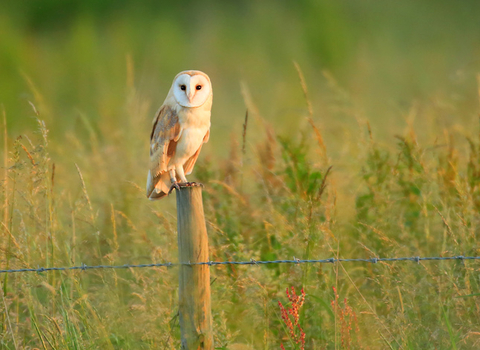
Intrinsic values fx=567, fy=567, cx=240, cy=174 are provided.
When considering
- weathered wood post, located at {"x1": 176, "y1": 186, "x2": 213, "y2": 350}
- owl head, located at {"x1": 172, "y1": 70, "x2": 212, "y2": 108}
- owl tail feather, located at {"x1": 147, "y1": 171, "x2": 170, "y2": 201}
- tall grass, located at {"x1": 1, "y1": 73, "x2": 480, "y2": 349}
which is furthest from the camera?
owl tail feather, located at {"x1": 147, "y1": 171, "x2": 170, "y2": 201}

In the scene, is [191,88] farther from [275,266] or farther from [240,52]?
[240,52]

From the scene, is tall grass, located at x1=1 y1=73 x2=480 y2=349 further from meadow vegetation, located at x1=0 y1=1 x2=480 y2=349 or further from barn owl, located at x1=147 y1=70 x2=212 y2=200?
barn owl, located at x1=147 y1=70 x2=212 y2=200

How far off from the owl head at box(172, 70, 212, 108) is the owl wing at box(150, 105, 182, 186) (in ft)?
0.38

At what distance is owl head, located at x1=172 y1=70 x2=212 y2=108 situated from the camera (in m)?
2.89

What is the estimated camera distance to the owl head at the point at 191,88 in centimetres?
289

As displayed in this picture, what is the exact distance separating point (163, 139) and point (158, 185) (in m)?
0.31

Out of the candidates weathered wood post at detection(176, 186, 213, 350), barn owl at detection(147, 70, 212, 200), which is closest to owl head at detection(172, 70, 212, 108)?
barn owl at detection(147, 70, 212, 200)

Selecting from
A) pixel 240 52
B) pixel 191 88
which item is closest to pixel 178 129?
pixel 191 88

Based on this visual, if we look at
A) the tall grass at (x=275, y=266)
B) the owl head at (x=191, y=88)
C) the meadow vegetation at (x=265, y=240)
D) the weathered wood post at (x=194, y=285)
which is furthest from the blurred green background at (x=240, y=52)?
the weathered wood post at (x=194, y=285)

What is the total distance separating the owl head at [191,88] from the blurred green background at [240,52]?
→ 4155 mm

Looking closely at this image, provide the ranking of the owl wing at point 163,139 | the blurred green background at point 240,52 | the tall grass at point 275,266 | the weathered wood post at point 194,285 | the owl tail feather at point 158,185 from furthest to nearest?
1. the blurred green background at point 240,52
2. the owl tail feather at point 158,185
3. the owl wing at point 163,139
4. the tall grass at point 275,266
5. the weathered wood post at point 194,285

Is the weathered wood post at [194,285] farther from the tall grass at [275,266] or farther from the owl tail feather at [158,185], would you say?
the owl tail feather at [158,185]

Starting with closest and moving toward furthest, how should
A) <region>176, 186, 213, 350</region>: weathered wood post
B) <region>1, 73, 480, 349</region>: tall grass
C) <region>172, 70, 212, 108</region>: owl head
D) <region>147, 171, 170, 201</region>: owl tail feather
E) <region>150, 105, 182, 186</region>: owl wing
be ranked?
<region>176, 186, 213, 350</region>: weathered wood post < <region>1, 73, 480, 349</region>: tall grass < <region>172, 70, 212, 108</region>: owl head < <region>150, 105, 182, 186</region>: owl wing < <region>147, 171, 170, 201</region>: owl tail feather

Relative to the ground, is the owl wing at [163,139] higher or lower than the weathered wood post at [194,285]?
higher
